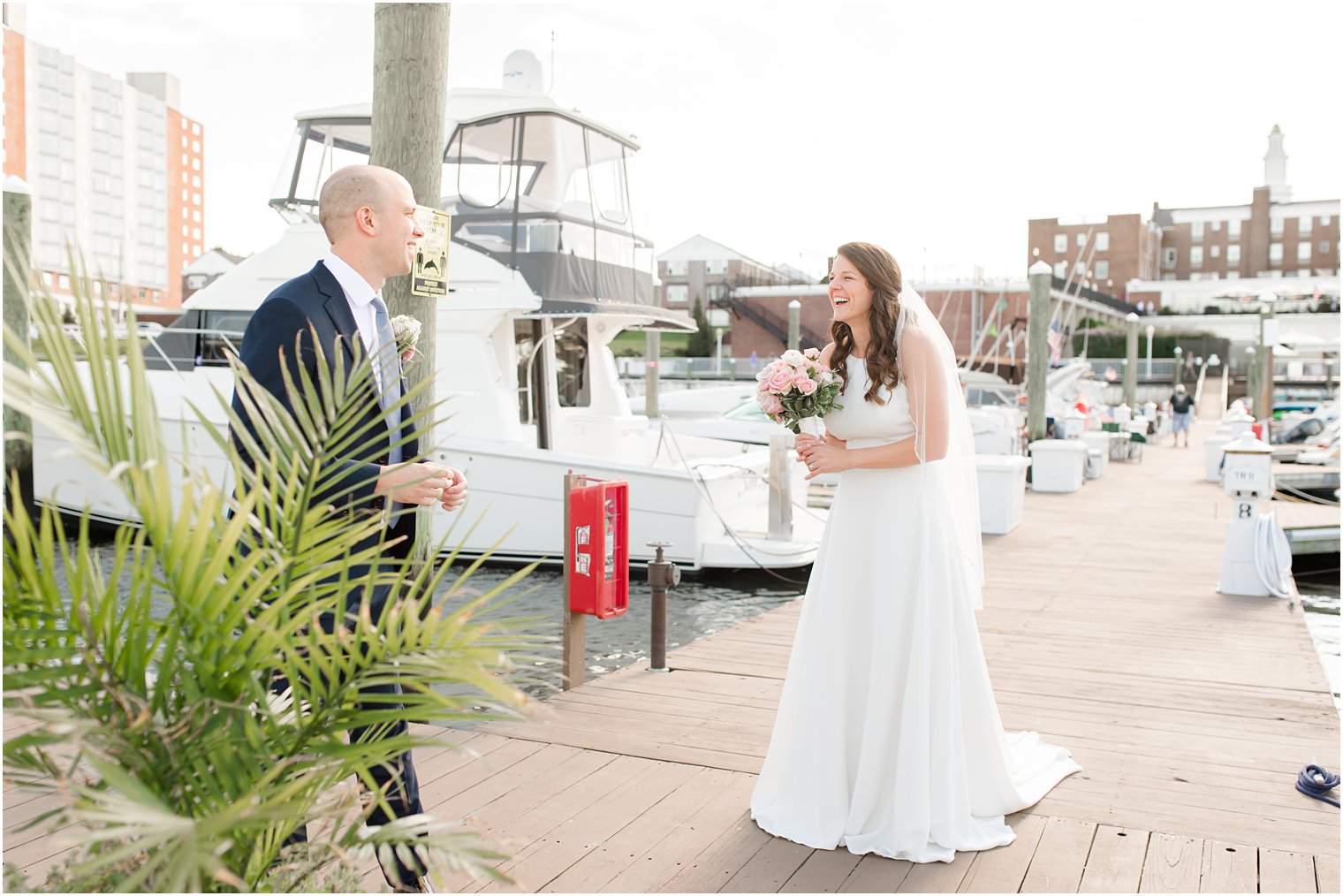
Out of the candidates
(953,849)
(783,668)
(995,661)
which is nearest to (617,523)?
(783,668)

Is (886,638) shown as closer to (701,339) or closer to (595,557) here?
(595,557)

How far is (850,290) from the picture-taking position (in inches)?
140

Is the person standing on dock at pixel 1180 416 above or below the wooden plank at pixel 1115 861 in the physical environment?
above

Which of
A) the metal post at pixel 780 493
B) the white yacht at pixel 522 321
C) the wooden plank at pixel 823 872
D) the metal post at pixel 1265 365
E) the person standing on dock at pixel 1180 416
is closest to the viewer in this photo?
the wooden plank at pixel 823 872

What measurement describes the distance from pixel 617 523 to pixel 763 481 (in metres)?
5.74

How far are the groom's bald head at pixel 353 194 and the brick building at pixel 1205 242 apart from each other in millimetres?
82632

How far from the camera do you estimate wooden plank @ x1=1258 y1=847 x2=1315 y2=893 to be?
3248mm

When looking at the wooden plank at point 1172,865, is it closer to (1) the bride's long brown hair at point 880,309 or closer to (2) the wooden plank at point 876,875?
(2) the wooden plank at point 876,875

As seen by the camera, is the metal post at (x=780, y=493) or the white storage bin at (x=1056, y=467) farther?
the white storage bin at (x=1056, y=467)

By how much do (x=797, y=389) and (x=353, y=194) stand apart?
1552 mm

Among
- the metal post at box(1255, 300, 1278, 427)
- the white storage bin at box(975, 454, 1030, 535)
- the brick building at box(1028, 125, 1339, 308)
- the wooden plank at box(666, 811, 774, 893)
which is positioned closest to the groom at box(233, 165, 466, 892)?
the wooden plank at box(666, 811, 774, 893)

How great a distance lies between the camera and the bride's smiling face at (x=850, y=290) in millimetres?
3553

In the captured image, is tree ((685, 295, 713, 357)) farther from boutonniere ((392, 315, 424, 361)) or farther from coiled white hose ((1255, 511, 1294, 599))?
boutonniere ((392, 315, 424, 361))

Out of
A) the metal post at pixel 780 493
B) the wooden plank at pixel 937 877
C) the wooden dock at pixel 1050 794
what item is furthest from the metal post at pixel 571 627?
the metal post at pixel 780 493
